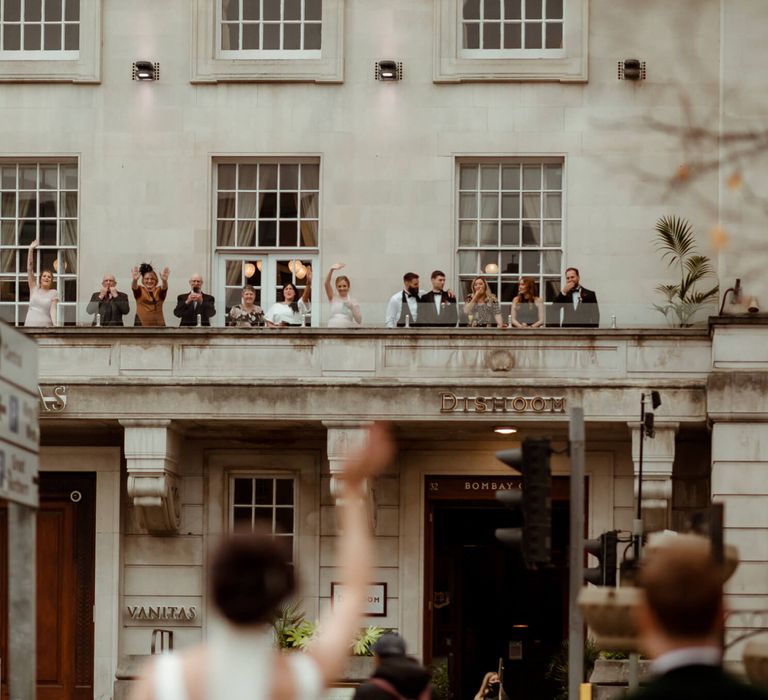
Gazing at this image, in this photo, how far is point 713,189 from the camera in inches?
1161

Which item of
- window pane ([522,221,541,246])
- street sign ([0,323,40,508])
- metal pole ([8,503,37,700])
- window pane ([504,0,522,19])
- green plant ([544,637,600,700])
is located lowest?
green plant ([544,637,600,700])

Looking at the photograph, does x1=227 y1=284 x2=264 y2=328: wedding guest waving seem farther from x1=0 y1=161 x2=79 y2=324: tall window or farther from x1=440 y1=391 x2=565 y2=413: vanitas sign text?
x1=440 y1=391 x2=565 y2=413: vanitas sign text

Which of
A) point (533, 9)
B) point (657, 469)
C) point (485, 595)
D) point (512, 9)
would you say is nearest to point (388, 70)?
point (512, 9)

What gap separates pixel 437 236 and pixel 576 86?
312 cm

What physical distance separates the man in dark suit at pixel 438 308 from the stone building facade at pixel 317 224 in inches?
12.2

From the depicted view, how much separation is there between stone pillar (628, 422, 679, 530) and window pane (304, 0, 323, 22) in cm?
808

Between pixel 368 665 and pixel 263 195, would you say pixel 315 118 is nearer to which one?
pixel 263 195

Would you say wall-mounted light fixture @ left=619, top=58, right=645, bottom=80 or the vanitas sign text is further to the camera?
wall-mounted light fixture @ left=619, top=58, right=645, bottom=80

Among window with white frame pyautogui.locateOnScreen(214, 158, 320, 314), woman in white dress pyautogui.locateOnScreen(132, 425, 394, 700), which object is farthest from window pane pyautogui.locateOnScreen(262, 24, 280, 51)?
woman in white dress pyautogui.locateOnScreen(132, 425, 394, 700)

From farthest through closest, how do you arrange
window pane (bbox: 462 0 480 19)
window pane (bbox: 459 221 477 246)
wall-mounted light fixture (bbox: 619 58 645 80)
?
window pane (bbox: 462 0 480 19) < window pane (bbox: 459 221 477 246) < wall-mounted light fixture (bbox: 619 58 645 80)

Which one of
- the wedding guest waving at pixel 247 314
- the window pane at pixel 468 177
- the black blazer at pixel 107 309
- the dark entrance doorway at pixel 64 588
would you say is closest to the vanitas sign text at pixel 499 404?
the wedding guest waving at pixel 247 314

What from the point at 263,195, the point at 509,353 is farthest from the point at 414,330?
the point at 263,195

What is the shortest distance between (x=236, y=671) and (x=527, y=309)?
2345 centimetres

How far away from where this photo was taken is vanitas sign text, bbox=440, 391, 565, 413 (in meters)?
28.4
